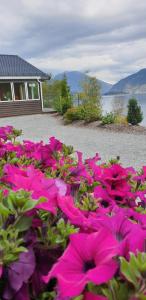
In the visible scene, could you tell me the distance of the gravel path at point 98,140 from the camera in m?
8.87

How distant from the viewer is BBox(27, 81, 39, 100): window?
904 inches

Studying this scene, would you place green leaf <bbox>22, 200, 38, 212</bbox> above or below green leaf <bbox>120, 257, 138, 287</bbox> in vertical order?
above

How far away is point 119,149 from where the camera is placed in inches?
383

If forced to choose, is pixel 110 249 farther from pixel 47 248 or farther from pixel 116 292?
pixel 47 248

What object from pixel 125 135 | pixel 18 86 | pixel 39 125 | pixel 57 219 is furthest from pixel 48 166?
pixel 18 86

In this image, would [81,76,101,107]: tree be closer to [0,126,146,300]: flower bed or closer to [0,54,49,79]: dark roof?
[0,54,49,79]: dark roof

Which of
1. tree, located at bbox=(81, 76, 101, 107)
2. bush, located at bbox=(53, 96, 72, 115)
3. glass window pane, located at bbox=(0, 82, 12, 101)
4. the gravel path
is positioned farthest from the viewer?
glass window pane, located at bbox=(0, 82, 12, 101)

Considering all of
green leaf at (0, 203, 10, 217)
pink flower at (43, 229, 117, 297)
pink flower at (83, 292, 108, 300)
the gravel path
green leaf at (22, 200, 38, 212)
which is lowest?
the gravel path

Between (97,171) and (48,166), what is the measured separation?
372 millimetres

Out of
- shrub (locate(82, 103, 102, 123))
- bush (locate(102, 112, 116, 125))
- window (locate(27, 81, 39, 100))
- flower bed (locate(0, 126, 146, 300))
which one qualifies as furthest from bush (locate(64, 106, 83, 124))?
flower bed (locate(0, 126, 146, 300))

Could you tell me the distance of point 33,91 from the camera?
76.1ft

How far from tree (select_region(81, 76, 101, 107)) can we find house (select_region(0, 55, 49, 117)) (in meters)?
2.74

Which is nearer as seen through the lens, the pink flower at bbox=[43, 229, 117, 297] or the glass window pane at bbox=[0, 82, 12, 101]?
the pink flower at bbox=[43, 229, 117, 297]

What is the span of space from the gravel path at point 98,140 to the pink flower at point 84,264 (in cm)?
723
